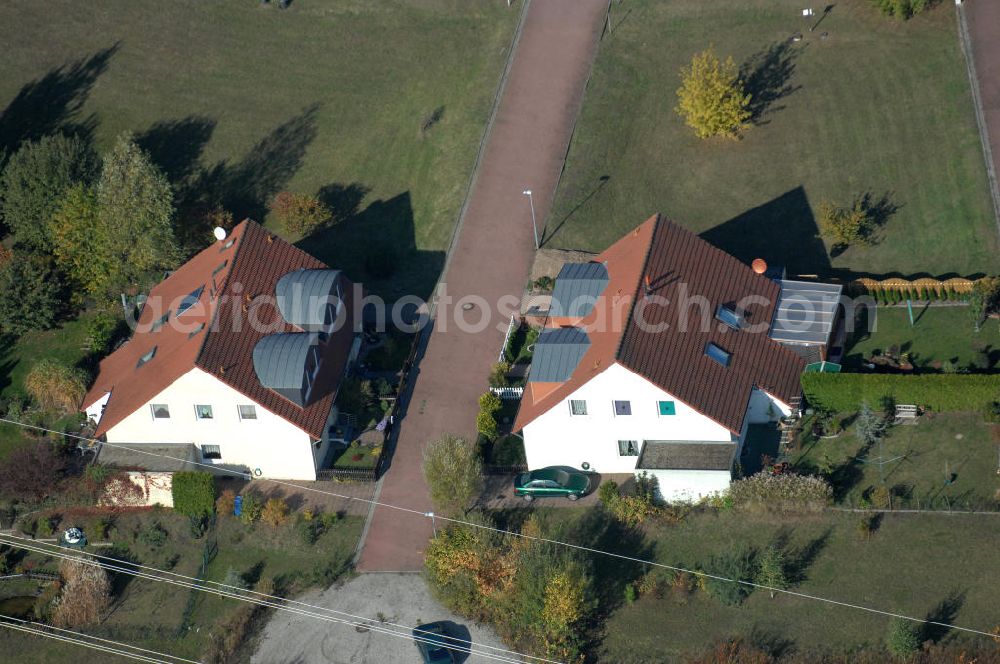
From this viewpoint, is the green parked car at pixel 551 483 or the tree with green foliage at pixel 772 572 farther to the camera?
the green parked car at pixel 551 483

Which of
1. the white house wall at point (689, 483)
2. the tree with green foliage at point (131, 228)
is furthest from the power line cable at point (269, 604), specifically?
the tree with green foliage at point (131, 228)

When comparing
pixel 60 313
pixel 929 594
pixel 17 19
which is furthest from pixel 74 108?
pixel 929 594

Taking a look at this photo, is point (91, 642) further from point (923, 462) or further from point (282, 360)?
point (923, 462)

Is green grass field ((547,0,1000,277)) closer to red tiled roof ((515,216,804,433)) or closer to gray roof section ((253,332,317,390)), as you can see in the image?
red tiled roof ((515,216,804,433))

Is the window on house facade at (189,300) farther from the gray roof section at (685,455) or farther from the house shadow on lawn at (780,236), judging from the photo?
the house shadow on lawn at (780,236)

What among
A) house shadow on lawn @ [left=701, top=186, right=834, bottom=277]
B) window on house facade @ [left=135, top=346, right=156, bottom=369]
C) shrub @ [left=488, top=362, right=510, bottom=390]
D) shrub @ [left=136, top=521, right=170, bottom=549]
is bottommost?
shrub @ [left=136, top=521, right=170, bottom=549]

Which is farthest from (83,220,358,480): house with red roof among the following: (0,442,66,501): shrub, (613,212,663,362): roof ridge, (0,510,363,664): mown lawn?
(613,212,663,362): roof ridge
